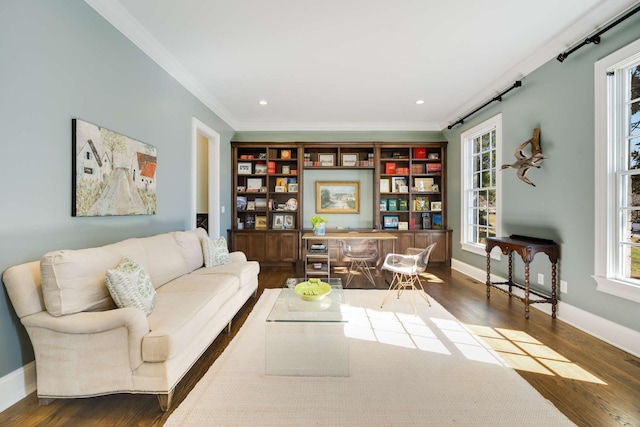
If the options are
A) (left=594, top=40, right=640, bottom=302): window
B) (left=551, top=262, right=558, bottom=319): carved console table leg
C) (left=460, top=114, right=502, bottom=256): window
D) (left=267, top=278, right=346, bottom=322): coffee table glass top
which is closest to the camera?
(left=267, top=278, right=346, bottom=322): coffee table glass top

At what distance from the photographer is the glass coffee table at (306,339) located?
1.88 metres

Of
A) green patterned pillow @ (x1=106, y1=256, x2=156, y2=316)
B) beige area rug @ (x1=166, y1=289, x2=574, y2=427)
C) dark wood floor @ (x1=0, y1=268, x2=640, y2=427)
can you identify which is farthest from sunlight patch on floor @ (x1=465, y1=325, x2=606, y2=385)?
green patterned pillow @ (x1=106, y1=256, x2=156, y2=316)

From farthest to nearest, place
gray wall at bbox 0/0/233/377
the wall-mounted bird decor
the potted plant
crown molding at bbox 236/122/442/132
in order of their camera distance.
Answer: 1. crown molding at bbox 236/122/442/132
2. the potted plant
3. the wall-mounted bird decor
4. gray wall at bbox 0/0/233/377

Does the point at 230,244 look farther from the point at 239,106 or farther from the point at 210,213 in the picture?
the point at 239,106

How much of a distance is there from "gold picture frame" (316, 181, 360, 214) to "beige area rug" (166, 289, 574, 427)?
342cm

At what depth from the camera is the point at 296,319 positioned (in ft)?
5.92

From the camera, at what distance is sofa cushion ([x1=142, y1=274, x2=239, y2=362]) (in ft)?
5.01

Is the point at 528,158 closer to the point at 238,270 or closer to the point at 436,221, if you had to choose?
the point at 436,221

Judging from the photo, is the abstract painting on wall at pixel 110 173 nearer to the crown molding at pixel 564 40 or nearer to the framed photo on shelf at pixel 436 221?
the crown molding at pixel 564 40

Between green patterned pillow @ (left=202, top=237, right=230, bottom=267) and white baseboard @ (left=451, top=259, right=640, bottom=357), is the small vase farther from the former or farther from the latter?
white baseboard @ (left=451, top=259, right=640, bottom=357)

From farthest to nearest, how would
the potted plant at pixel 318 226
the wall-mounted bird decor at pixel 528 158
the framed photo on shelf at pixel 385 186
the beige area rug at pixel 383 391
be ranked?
the framed photo on shelf at pixel 385 186 → the potted plant at pixel 318 226 → the wall-mounted bird decor at pixel 528 158 → the beige area rug at pixel 383 391

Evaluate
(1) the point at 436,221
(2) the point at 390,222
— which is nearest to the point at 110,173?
(2) the point at 390,222

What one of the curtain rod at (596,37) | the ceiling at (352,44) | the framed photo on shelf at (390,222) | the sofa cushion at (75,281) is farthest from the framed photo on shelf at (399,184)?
the sofa cushion at (75,281)

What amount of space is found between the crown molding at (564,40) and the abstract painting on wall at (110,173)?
14.3ft
